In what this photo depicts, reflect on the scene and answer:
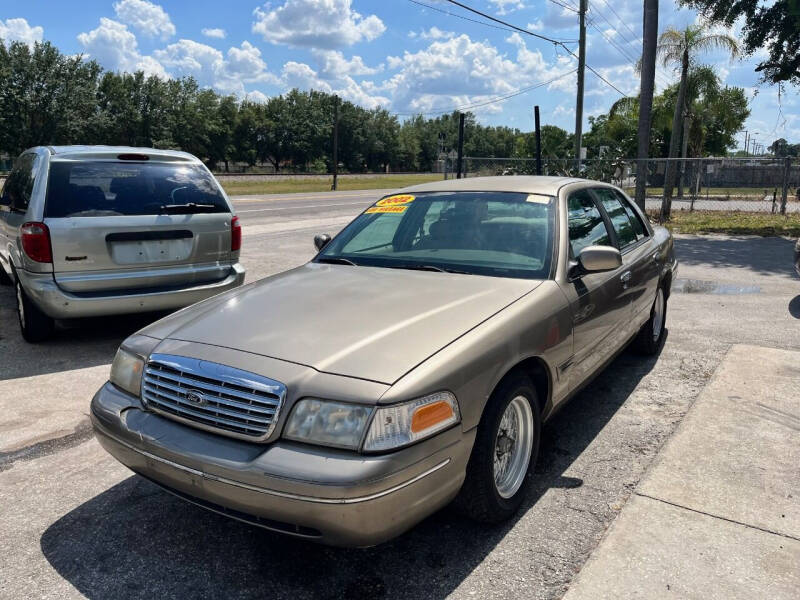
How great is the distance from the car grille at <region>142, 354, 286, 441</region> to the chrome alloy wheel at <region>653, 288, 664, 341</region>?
3.92m

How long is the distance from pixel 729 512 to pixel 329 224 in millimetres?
14214

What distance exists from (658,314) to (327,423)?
13.4 ft

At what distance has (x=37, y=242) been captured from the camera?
497 cm

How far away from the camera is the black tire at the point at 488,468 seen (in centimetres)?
256

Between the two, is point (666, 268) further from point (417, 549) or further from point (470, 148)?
point (470, 148)

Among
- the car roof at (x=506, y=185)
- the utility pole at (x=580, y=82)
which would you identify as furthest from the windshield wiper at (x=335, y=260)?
the utility pole at (x=580, y=82)

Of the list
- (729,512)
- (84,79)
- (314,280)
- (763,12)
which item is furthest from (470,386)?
(84,79)

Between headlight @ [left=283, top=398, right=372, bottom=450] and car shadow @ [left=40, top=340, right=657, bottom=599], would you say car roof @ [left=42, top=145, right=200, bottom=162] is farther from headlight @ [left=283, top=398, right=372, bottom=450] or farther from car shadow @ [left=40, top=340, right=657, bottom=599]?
headlight @ [left=283, top=398, right=372, bottom=450]

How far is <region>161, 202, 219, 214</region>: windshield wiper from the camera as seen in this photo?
553 centimetres

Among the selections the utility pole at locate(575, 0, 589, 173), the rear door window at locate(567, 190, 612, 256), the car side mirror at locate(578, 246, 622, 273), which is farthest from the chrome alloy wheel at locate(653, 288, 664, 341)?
the utility pole at locate(575, 0, 589, 173)

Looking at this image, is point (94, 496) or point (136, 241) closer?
point (94, 496)

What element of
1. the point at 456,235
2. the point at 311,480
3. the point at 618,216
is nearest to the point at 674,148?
the point at 618,216

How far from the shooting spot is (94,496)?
312 cm

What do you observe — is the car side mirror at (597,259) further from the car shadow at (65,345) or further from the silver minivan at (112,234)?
the car shadow at (65,345)
